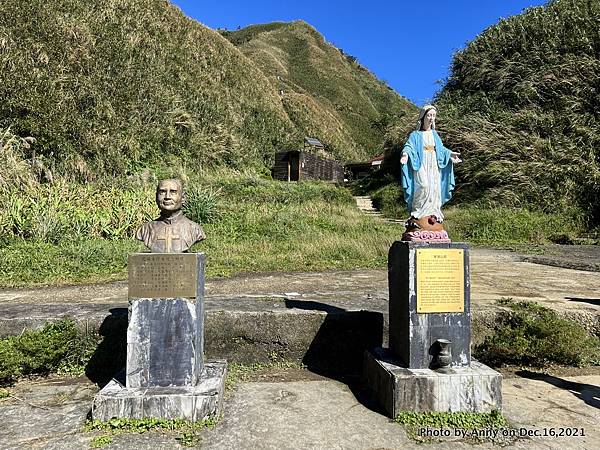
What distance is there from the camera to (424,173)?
4.07m

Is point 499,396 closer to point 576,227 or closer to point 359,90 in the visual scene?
point 576,227

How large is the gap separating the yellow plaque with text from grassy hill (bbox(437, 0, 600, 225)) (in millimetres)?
13031

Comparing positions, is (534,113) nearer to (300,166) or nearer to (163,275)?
(300,166)

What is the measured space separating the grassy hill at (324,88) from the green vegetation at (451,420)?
3844cm

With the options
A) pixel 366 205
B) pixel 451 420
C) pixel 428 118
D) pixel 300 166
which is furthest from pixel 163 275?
pixel 300 166

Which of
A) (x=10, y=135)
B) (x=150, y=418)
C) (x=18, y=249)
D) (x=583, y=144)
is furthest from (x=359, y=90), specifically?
(x=150, y=418)

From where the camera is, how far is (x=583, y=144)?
53.8 ft

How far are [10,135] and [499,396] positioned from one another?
1557 centimetres

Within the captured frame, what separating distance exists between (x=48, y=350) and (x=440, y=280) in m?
3.70

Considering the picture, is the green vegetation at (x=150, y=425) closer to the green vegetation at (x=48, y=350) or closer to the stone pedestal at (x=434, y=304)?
the green vegetation at (x=48, y=350)

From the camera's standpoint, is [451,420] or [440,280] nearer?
[451,420]

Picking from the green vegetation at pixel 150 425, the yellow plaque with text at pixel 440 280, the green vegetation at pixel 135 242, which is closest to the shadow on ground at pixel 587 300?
the yellow plaque with text at pixel 440 280

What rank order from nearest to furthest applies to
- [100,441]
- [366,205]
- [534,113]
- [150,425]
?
1. [100,441]
2. [150,425]
3. [534,113]
4. [366,205]

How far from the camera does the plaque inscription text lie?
141 inches
